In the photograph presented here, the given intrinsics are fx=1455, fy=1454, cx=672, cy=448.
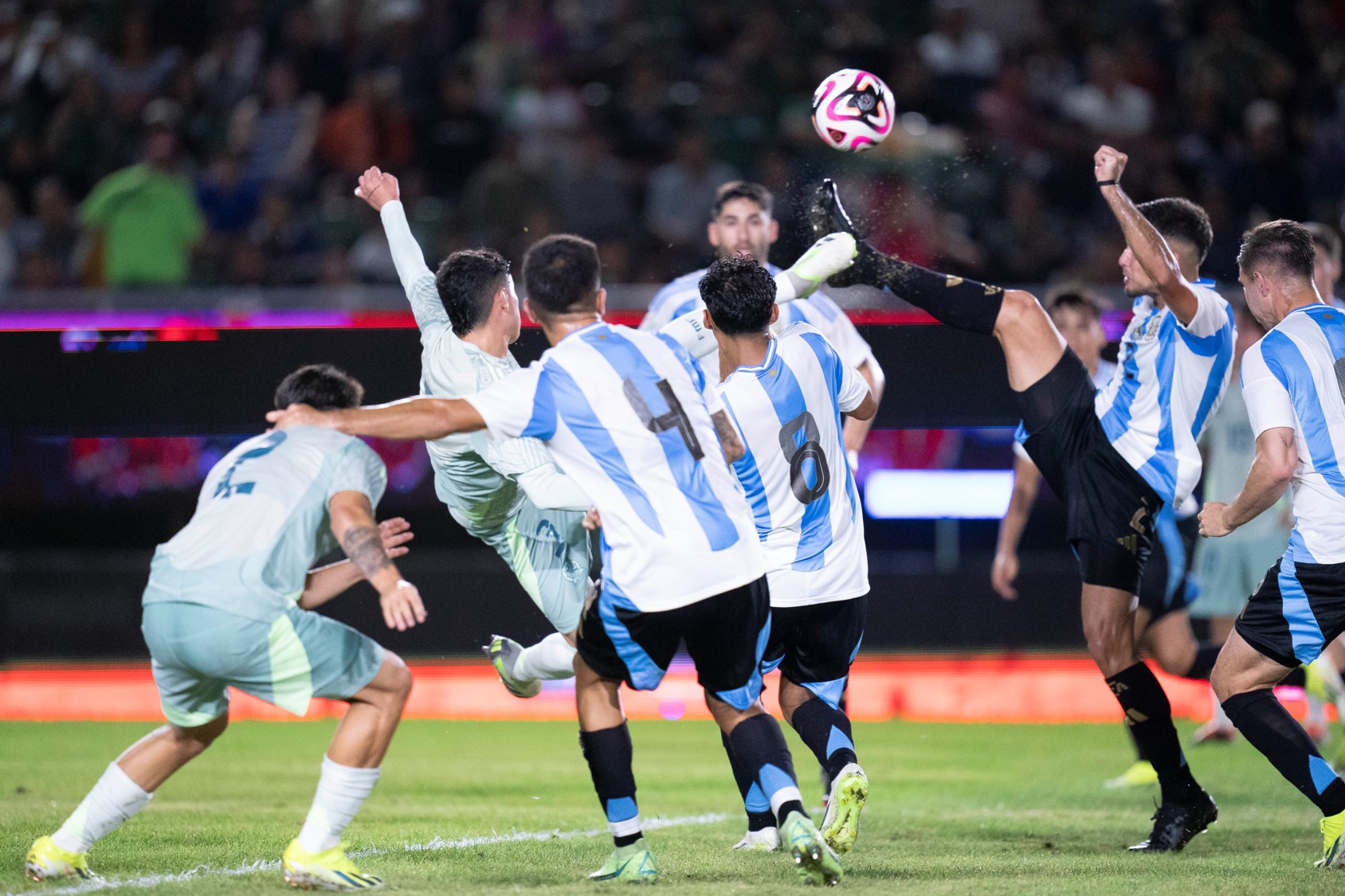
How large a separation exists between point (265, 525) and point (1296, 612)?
3.38 m

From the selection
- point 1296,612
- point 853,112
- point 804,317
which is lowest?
point 1296,612

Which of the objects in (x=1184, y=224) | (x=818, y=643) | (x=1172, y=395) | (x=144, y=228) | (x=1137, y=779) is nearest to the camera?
(x=818, y=643)

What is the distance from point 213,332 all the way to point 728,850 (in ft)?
17.1

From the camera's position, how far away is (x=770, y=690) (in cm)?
892

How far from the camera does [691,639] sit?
4.46 metres

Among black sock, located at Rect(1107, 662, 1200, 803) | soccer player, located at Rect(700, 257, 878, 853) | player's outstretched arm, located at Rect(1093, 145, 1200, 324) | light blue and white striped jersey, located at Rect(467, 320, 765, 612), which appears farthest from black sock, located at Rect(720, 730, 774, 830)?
player's outstretched arm, located at Rect(1093, 145, 1200, 324)

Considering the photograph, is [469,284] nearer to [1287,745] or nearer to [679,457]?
[679,457]

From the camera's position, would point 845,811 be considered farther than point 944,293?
No

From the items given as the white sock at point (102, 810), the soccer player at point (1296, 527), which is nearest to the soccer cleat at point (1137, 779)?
the soccer player at point (1296, 527)

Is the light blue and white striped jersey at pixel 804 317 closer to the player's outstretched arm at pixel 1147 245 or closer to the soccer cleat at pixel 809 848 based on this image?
the player's outstretched arm at pixel 1147 245

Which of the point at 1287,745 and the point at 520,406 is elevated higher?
the point at 520,406

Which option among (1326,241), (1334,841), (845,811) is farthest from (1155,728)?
(1326,241)

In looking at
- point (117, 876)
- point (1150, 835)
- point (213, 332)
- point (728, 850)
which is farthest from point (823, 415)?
point (213, 332)

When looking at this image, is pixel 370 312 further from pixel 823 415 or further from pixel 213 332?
pixel 823 415
